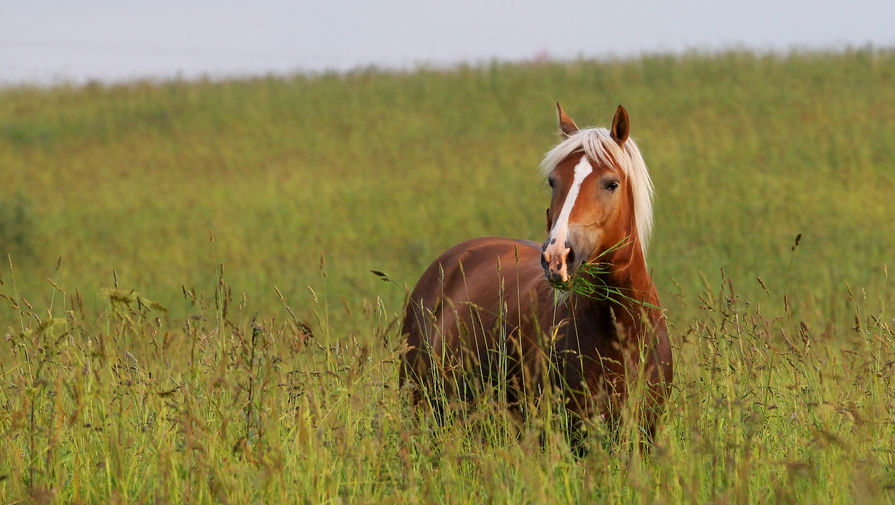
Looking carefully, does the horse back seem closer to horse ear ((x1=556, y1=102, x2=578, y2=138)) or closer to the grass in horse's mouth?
the grass in horse's mouth

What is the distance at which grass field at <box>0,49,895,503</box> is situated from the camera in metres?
3.29

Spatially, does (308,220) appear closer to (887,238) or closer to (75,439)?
Answer: (887,238)

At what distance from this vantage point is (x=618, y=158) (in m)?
4.29

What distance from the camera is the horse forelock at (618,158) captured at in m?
4.30

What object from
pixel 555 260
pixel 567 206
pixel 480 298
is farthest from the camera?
pixel 480 298

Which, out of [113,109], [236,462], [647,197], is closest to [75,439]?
[236,462]

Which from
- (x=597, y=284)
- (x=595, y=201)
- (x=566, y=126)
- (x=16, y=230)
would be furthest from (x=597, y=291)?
(x=16, y=230)

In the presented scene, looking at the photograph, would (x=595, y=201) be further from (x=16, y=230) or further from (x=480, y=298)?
(x=16, y=230)

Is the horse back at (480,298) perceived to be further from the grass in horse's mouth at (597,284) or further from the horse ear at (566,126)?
the horse ear at (566,126)

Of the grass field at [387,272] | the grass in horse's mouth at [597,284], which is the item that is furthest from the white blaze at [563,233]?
the grass field at [387,272]

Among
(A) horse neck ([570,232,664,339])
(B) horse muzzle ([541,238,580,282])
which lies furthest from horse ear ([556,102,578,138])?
(B) horse muzzle ([541,238,580,282])

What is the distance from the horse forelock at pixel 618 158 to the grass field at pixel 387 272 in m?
0.55

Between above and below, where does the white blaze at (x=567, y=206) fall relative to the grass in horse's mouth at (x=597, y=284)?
above

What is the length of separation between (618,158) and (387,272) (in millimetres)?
13966
